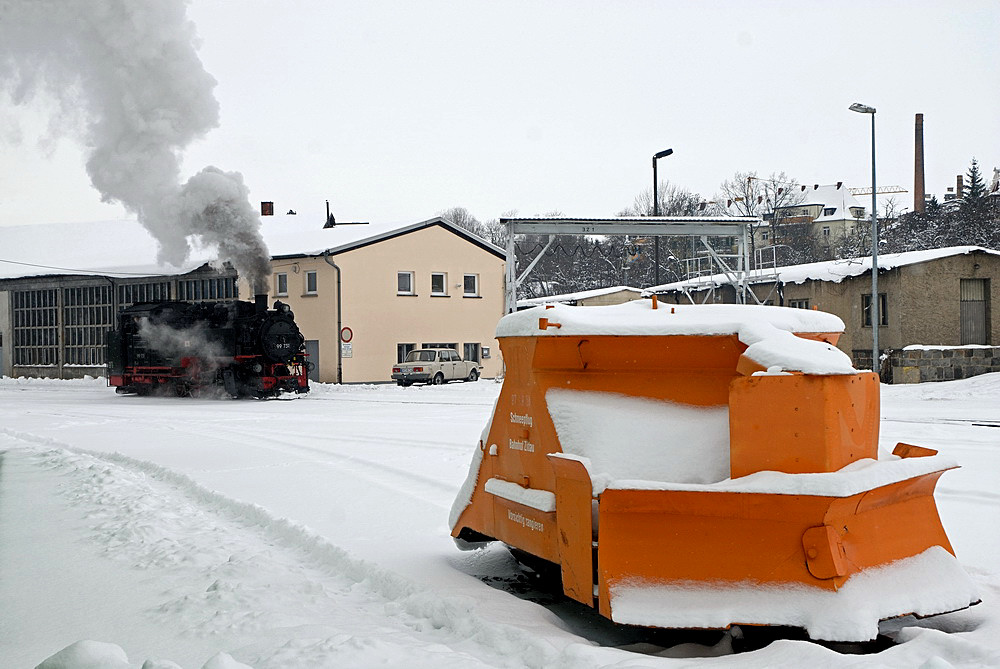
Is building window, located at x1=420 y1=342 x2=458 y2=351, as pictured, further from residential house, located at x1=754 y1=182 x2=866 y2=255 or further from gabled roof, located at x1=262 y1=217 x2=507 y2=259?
residential house, located at x1=754 y1=182 x2=866 y2=255

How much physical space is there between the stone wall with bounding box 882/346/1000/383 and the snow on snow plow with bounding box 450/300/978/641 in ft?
71.8

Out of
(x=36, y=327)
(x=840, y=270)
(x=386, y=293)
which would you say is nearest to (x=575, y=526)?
(x=840, y=270)

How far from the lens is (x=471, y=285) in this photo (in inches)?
1565

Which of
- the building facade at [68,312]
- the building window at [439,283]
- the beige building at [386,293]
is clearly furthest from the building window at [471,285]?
the building facade at [68,312]

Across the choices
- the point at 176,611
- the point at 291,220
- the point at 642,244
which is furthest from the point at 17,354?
the point at 176,611

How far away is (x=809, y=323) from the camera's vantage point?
16.0 ft

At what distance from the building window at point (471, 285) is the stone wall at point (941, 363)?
1844cm

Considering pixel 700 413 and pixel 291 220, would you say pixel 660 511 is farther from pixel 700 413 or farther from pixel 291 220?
pixel 291 220

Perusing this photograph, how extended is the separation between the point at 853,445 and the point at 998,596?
4.59ft

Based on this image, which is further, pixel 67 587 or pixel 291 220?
pixel 291 220

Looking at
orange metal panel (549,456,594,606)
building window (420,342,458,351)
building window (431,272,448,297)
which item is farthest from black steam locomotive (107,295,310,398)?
orange metal panel (549,456,594,606)

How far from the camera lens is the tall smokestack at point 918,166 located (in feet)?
220

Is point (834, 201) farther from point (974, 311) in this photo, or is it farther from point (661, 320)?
point (661, 320)

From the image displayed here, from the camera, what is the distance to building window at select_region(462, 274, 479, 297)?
39469mm
